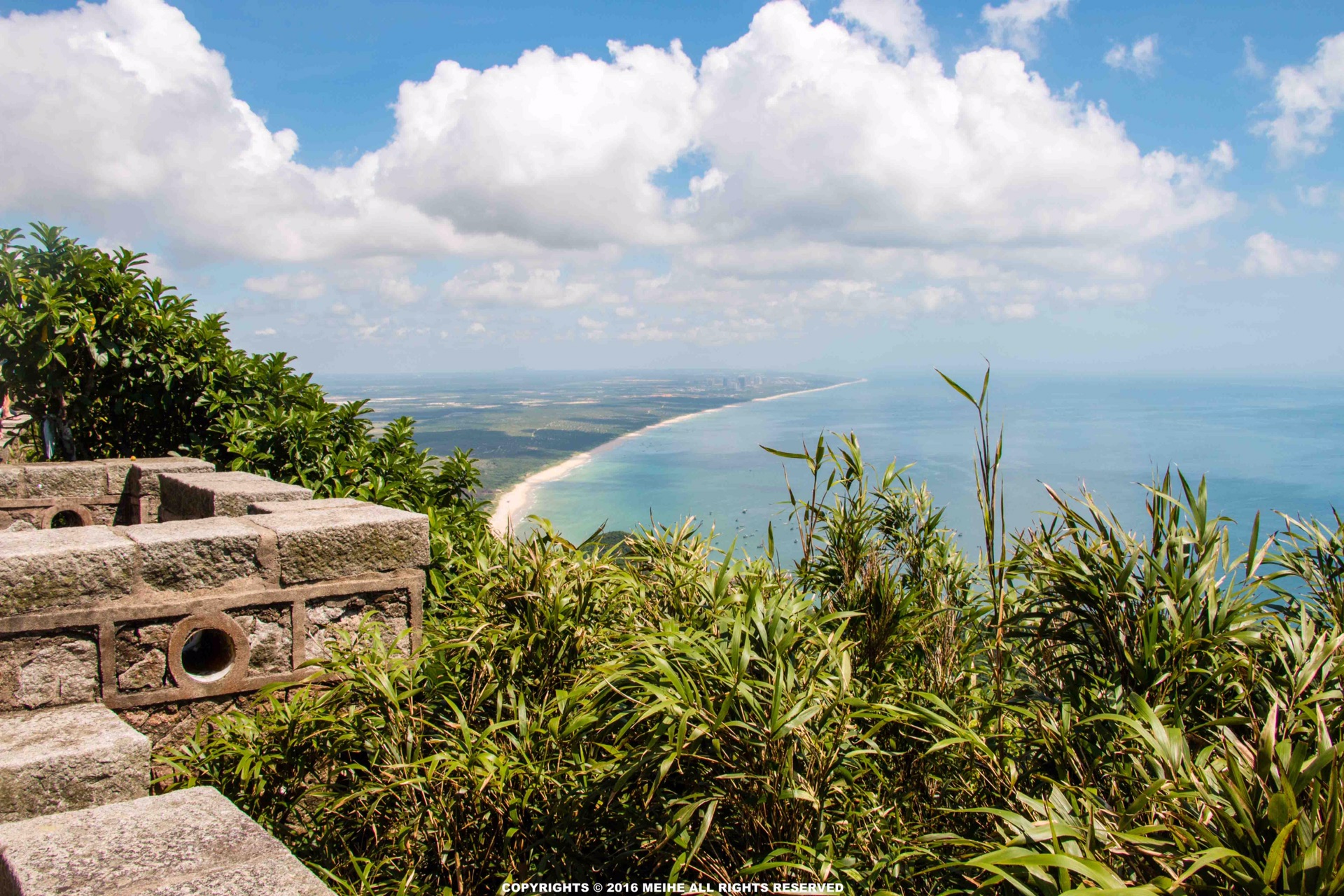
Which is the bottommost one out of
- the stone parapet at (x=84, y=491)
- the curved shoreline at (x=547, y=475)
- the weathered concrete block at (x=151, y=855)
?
the curved shoreline at (x=547, y=475)

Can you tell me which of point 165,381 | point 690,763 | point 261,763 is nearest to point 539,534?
point 261,763

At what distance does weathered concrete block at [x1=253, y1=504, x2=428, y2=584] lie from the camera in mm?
2900

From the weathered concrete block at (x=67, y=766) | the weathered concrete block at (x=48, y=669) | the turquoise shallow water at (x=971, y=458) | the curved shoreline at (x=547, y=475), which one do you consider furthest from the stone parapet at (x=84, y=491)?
the turquoise shallow water at (x=971, y=458)

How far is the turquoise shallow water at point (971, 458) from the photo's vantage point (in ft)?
147

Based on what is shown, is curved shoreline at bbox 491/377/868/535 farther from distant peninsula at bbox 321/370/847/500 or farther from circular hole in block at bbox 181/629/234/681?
circular hole in block at bbox 181/629/234/681

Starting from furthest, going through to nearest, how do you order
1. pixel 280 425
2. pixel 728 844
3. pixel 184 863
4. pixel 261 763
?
pixel 280 425
pixel 261 763
pixel 728 844
pixel 184 863

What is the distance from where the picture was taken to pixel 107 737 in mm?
2178

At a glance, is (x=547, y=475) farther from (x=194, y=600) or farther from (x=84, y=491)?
(x=194, y=600)

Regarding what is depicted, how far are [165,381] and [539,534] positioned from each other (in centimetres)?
395

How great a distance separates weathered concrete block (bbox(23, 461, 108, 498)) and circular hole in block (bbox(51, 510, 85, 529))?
11cm

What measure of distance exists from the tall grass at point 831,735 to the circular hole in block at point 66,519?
2785 millimetres

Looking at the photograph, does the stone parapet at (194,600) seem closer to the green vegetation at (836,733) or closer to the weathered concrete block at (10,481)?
the green vegetation at (836,733)

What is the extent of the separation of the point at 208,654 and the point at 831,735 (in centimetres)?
221

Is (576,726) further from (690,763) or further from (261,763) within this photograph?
(261,763)
